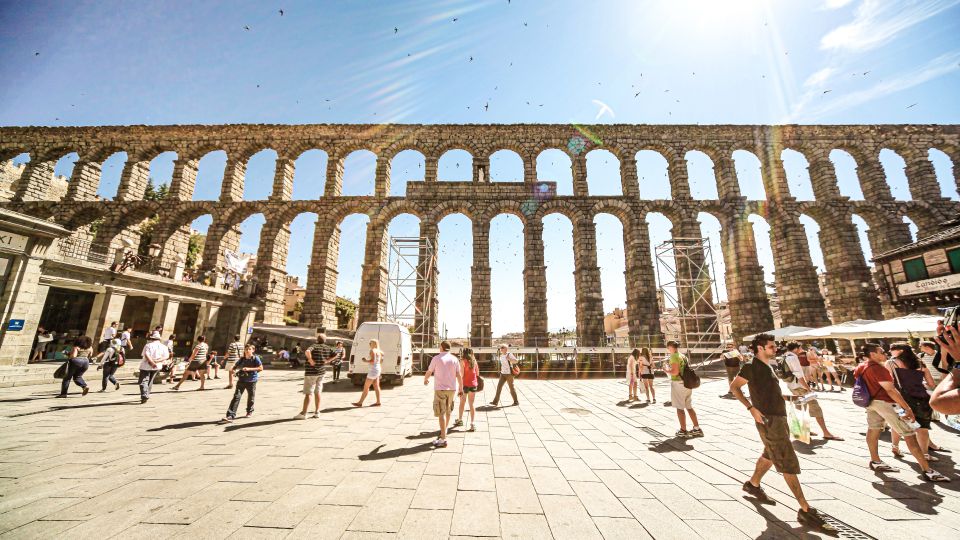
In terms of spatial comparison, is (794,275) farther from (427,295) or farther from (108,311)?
(108,311)

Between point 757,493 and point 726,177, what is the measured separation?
2449 centimetres

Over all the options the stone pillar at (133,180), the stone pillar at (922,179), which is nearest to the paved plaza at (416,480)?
the stone pillar at (133,180)

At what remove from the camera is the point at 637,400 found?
930cm

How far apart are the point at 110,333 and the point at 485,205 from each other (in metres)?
17.8

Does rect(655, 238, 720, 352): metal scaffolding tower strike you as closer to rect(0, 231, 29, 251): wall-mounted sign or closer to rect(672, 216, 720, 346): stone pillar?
rect(672, 216, 720, 346): stone pillar

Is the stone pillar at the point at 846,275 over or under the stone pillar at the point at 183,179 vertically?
under

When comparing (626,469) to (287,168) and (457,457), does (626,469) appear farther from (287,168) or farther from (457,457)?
(287,168)

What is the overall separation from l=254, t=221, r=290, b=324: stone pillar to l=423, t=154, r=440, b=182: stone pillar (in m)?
10.1

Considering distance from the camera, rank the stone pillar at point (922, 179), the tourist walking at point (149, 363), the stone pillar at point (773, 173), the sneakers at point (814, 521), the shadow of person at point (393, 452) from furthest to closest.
→ 1. the stone pillar at point (773, 173)
2. the stone pillar at point (922, 179)
3. the tourist walking at point (149, 363)
4. the shadow of person at point (393, 452)
5. the sneakers at point (814, 521)

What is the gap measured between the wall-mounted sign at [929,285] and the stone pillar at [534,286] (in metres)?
18.0

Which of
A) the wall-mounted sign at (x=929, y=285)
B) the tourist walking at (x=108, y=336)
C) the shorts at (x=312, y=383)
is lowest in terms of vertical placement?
the shorts at (x=312, y=383)

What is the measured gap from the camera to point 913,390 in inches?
189

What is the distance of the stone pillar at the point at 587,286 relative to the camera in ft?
62.7

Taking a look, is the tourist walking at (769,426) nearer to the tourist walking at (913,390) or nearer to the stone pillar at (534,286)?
the tourist walking at (913,390)
